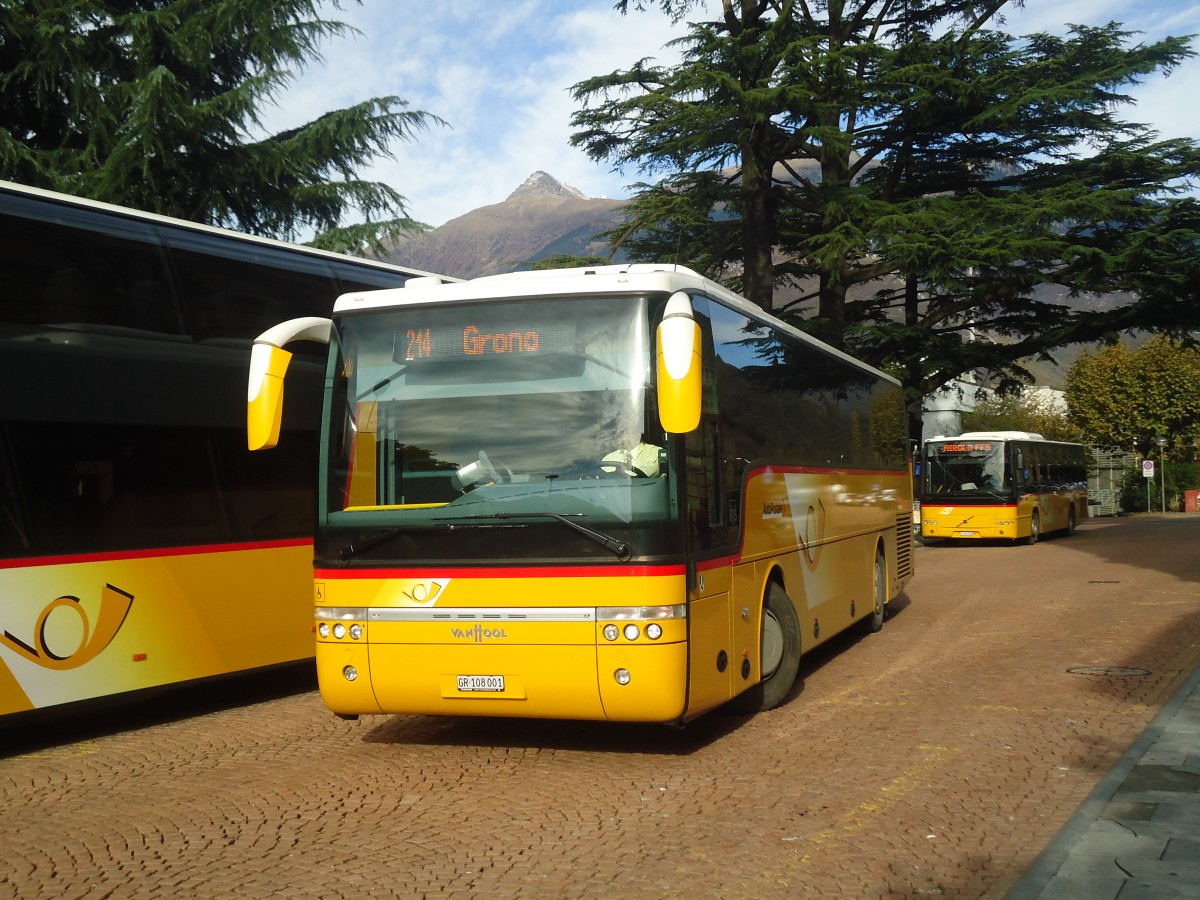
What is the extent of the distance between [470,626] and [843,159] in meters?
23.0

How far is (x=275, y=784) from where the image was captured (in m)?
7.11

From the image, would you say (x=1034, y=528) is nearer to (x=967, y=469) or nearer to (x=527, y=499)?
(x=967, y=469)

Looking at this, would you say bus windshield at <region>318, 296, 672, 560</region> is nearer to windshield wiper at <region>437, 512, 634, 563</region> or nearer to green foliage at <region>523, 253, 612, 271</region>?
windshield wiper at <region>437, 512, 634, 563</region>

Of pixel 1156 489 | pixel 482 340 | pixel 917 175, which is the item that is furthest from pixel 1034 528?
pixel 1156 489

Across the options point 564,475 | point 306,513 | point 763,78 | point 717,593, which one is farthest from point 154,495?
point 763,78

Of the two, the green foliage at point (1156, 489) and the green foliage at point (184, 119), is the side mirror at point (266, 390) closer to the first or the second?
the green foliage at point (184, 119)

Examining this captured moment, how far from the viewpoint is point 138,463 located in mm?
8812

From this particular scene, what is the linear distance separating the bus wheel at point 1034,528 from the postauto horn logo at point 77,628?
29.1m

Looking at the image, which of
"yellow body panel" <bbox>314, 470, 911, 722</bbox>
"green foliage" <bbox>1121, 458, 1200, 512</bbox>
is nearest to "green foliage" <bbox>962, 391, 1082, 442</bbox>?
"green foliage" <bbox>1121, 458, 1200, 512</bbox>

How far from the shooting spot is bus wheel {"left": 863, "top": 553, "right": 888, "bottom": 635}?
13.8 meters

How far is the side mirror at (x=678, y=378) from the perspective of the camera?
663 centimetres

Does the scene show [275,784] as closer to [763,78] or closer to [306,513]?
[306,513]

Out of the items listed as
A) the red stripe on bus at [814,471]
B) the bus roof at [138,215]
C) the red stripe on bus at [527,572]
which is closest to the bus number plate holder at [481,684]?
the red stripe on bus at [527,572]

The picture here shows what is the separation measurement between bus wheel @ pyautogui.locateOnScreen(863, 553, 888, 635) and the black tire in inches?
169
